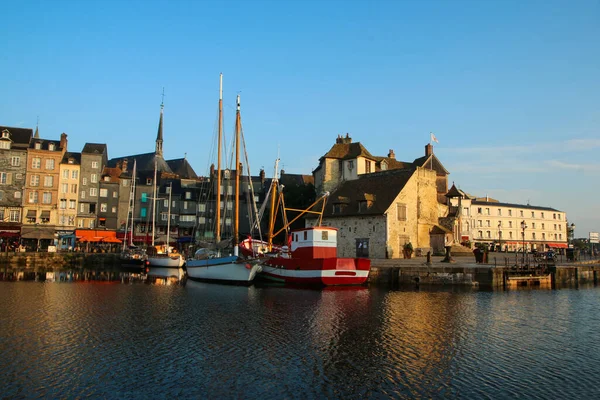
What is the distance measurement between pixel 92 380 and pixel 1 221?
217ft

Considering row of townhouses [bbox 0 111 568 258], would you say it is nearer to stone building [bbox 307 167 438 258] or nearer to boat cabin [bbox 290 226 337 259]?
stone building [bbox 307 167 438 258]

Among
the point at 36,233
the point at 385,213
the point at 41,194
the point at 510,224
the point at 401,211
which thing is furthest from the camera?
the point at 510,224

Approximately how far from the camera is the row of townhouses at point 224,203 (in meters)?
50.0

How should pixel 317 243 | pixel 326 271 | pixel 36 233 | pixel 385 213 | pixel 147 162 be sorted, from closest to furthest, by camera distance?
pixel 326 271 → pixel 317 243 → pixel 385 213 → pixel 36 233 → pixel 147 162

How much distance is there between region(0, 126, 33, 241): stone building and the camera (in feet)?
219

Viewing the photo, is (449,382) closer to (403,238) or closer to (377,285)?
(377,285)

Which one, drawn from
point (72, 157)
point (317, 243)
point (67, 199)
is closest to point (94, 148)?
point (72, 157)

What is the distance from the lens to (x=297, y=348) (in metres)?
16.0

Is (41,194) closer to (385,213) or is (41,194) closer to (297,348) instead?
(385,213)

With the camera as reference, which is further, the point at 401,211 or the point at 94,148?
the point at 94,148

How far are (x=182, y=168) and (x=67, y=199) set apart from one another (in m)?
35.6

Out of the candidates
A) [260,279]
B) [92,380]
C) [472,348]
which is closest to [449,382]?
[472,348]

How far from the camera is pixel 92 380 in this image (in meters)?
12.4


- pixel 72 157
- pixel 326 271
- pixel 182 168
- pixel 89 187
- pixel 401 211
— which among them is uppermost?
pixel 182 168
